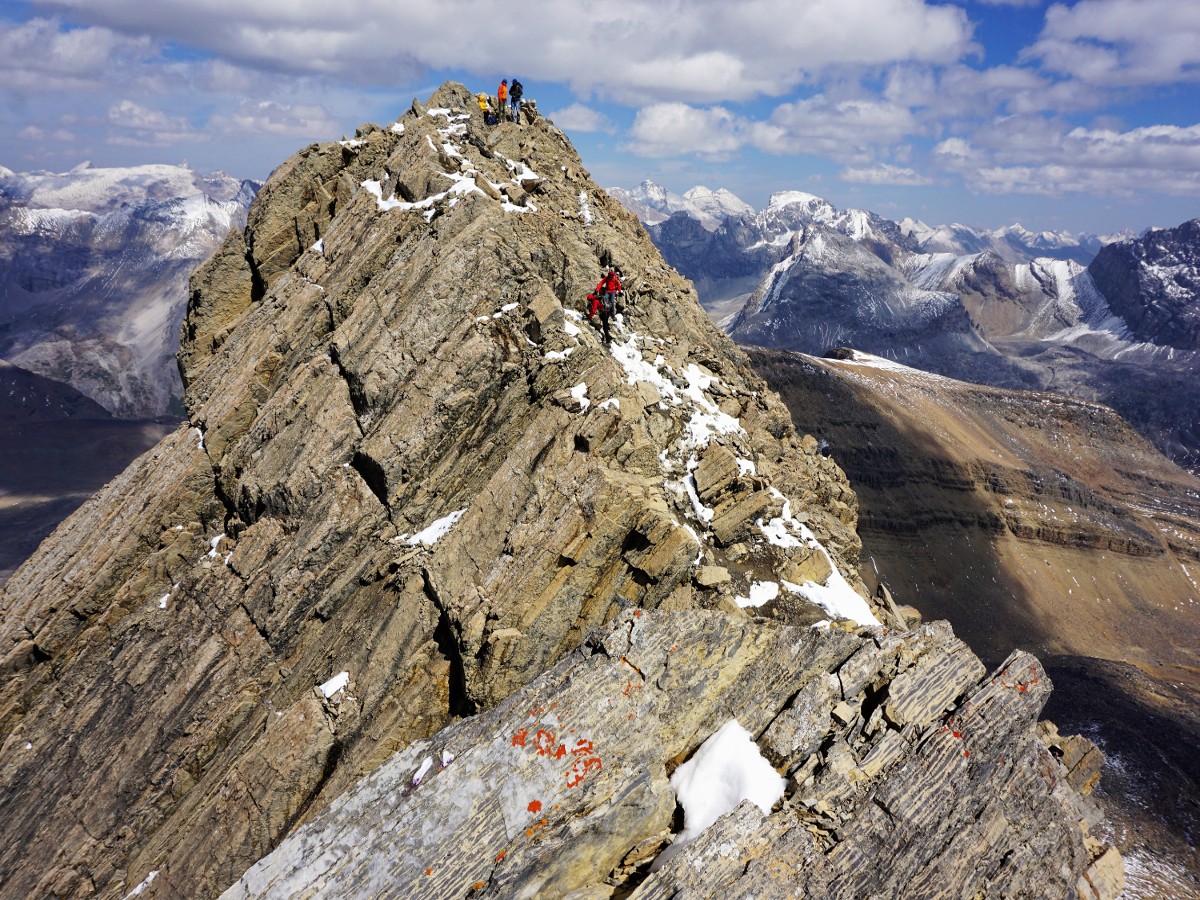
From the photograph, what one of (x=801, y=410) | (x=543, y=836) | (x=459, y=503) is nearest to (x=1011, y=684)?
(x=543, y=836)

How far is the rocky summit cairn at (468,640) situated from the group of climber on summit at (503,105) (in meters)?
10.2

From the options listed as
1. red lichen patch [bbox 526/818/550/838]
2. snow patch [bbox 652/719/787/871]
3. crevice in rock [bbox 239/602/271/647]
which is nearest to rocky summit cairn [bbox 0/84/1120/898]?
red lichen patch [bbox 526/818/550/838]

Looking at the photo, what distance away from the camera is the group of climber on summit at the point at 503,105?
4062 cm

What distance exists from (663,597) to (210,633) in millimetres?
17773

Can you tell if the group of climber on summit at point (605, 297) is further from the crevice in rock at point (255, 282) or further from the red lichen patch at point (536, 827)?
the crevice in rock at point (255, 282)

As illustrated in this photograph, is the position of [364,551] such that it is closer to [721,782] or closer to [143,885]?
[143,885]

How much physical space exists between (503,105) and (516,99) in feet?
3.24

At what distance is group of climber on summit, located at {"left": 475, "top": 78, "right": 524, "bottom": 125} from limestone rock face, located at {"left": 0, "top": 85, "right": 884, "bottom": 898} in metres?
13.3

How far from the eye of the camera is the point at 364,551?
2289 centimetres

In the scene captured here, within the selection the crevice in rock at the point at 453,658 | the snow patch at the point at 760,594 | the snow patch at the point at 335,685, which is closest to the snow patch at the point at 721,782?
the snow patch at the point at 760,594

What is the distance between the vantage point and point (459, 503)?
23062 millimetres

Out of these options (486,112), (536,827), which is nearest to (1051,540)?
(486,112)

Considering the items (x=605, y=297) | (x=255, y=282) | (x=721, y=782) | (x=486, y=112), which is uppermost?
(x=486, y=112)

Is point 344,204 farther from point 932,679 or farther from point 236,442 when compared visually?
point 932,679
